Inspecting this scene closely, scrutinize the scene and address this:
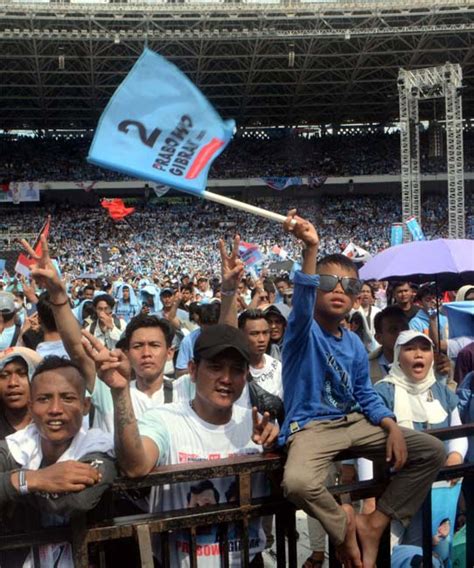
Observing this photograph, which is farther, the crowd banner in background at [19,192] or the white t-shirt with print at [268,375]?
the crowd banner in background at [19,192]

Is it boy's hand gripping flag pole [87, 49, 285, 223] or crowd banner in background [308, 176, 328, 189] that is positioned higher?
crowd banner in background [308, 176, 328, 189]

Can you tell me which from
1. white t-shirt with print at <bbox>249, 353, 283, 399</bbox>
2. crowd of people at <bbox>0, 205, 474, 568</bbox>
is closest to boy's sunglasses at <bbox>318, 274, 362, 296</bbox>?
crowd of people at <bbox>0, 205, 474, 568</bbox>

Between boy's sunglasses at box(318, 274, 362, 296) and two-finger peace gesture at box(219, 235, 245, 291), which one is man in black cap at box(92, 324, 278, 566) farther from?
two-finger peace gesture at box(219, 235, 245, 291)

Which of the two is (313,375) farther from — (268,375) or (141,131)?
(268,375)

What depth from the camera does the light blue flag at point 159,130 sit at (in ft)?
8.47

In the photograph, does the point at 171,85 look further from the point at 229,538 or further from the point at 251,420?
the point at 229,538

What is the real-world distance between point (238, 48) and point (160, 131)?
92.9ft

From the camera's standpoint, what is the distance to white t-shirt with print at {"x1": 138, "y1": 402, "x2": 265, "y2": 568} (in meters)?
2.17

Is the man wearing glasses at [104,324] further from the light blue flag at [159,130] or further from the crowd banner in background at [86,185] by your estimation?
the crowd banner in background at [86,185]

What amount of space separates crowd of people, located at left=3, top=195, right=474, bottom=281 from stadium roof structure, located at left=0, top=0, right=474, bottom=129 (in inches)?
222

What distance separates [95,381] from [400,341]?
5.04 feet

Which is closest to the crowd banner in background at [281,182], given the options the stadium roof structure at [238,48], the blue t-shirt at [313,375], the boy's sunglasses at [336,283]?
the stadium roof structure at [238,48]

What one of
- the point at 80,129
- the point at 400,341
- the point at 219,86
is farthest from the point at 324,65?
the point at 400,341

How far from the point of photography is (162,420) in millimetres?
2324
